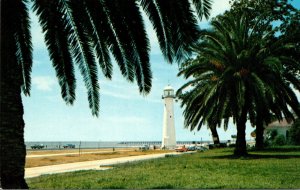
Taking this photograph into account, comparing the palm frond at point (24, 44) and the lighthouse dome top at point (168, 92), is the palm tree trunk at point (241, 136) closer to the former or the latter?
the palm frond at point (24, 44)

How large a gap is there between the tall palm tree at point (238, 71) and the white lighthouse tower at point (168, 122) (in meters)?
36.4

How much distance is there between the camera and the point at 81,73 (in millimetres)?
8578

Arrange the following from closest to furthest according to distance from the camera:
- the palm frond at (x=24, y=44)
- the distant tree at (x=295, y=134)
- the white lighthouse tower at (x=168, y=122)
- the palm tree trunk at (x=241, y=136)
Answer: the palm frond at (x=24, y=44) → the palm tree trunk at (x=241, y=136) → the distant tree at (x=295, y=134) → the white lighthouse tower at (x=168, y=122)

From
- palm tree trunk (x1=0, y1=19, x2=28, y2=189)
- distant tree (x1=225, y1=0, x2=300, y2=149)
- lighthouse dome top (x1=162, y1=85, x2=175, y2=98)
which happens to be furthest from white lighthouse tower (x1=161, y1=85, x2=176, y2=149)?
palm tree trunk (x1=0, y1=19, x2=28, y2=189)

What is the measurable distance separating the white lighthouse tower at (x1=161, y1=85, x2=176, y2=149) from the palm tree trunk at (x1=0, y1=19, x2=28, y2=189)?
2185 inches

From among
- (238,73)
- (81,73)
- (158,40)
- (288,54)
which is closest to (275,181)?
(158,40)

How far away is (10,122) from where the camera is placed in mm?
6746

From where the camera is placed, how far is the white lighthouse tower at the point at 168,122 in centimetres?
6225

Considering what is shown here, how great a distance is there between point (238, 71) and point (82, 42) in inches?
669

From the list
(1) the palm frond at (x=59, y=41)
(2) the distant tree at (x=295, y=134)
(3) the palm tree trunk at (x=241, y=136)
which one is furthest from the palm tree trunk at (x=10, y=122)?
(2) the distant tree at (x=295, y=134)

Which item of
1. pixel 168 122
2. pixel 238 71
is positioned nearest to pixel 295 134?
pixel 168 122

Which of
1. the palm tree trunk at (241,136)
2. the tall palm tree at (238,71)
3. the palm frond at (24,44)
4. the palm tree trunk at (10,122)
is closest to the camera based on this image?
the palm tree trunk at (10,122)

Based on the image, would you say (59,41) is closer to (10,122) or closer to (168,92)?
(10,122)

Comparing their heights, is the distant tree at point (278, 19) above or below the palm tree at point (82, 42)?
above
